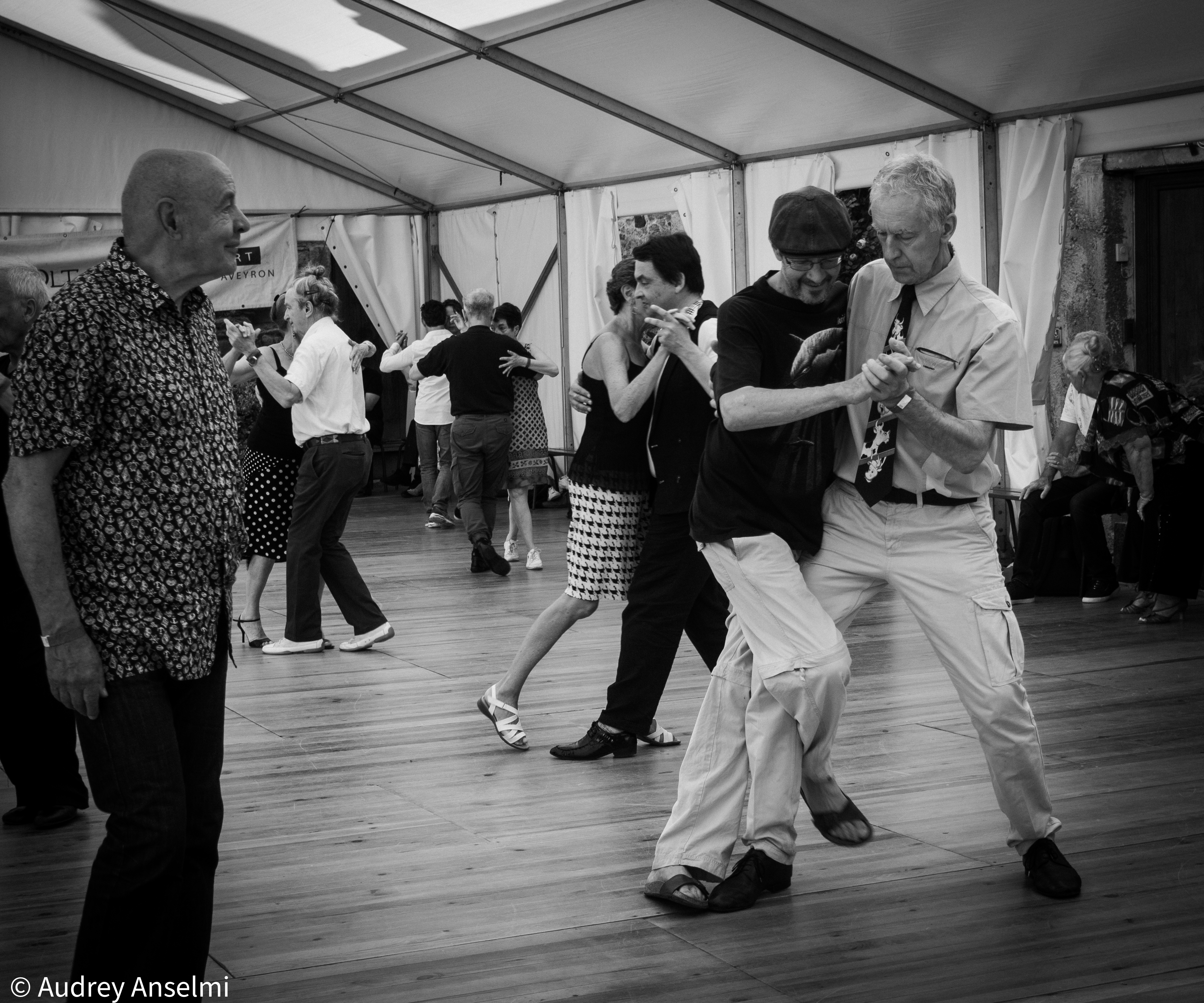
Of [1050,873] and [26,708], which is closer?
[1050,873]

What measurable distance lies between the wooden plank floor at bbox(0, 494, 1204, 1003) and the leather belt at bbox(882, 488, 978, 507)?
97 centimetres

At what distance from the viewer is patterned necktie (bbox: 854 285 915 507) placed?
11.6 ft

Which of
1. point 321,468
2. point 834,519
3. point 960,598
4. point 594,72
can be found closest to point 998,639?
point 960,598

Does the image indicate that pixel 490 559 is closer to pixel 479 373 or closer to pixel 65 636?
pixel 479 373

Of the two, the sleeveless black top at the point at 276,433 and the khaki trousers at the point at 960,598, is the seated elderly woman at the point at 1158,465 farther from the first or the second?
the khaki trousers at the point at 960,598

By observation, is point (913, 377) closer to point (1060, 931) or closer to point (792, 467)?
point (792, 467)

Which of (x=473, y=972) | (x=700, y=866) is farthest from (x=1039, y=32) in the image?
(x=473, y=972)

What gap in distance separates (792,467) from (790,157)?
28.5 ft

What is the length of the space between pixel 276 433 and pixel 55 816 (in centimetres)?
337

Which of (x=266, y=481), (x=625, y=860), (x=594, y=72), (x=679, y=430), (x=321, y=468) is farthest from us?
(x=594, y=72)

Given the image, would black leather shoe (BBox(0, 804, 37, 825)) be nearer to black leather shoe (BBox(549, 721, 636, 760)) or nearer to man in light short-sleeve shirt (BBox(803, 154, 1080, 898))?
black leather shoe (BBox(549, 721, 636, 760))

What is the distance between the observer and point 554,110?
12.8m

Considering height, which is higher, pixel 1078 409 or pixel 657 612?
pixel 1078 409

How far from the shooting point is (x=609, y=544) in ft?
17.1
